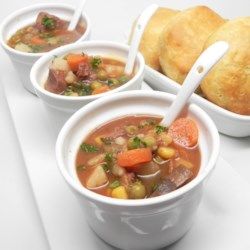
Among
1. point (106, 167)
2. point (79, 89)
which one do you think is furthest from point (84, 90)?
point (106, 167)

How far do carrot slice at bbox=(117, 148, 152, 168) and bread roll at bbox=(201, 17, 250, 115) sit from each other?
895 millimetres

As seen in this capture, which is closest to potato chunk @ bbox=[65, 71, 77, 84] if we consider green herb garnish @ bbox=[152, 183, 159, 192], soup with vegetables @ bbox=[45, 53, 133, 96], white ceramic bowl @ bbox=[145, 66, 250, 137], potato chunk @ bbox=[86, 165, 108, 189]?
soup with vegetables @ bbox=[45, 53, 133, 96]

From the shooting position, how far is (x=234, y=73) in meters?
2.84

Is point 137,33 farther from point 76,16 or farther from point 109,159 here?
point 109,159

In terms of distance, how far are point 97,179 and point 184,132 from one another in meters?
0.54

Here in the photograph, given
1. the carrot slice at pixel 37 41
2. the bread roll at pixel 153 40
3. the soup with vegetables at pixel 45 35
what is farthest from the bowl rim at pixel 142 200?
the carrot slice at pixel 37 41

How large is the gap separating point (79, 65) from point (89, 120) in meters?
0.69

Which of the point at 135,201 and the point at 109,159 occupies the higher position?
the point at 135,201

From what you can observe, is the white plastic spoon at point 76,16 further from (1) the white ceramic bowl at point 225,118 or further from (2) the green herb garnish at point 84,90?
(1) the white ceramic bowl at point 225,118

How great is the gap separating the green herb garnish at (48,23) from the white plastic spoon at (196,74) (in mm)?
1734

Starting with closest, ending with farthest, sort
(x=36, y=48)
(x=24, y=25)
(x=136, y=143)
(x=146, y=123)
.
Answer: (x=136, y=143) < (x=146, y=123) < (x=36, y=48) < (x=24, y=25)

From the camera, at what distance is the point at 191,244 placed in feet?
7.62

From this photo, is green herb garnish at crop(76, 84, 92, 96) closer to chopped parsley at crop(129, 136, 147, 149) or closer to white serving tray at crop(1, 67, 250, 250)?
white serving tray at crop(1, 67, 250, 250)

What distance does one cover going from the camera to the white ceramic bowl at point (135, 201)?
1.96 m
